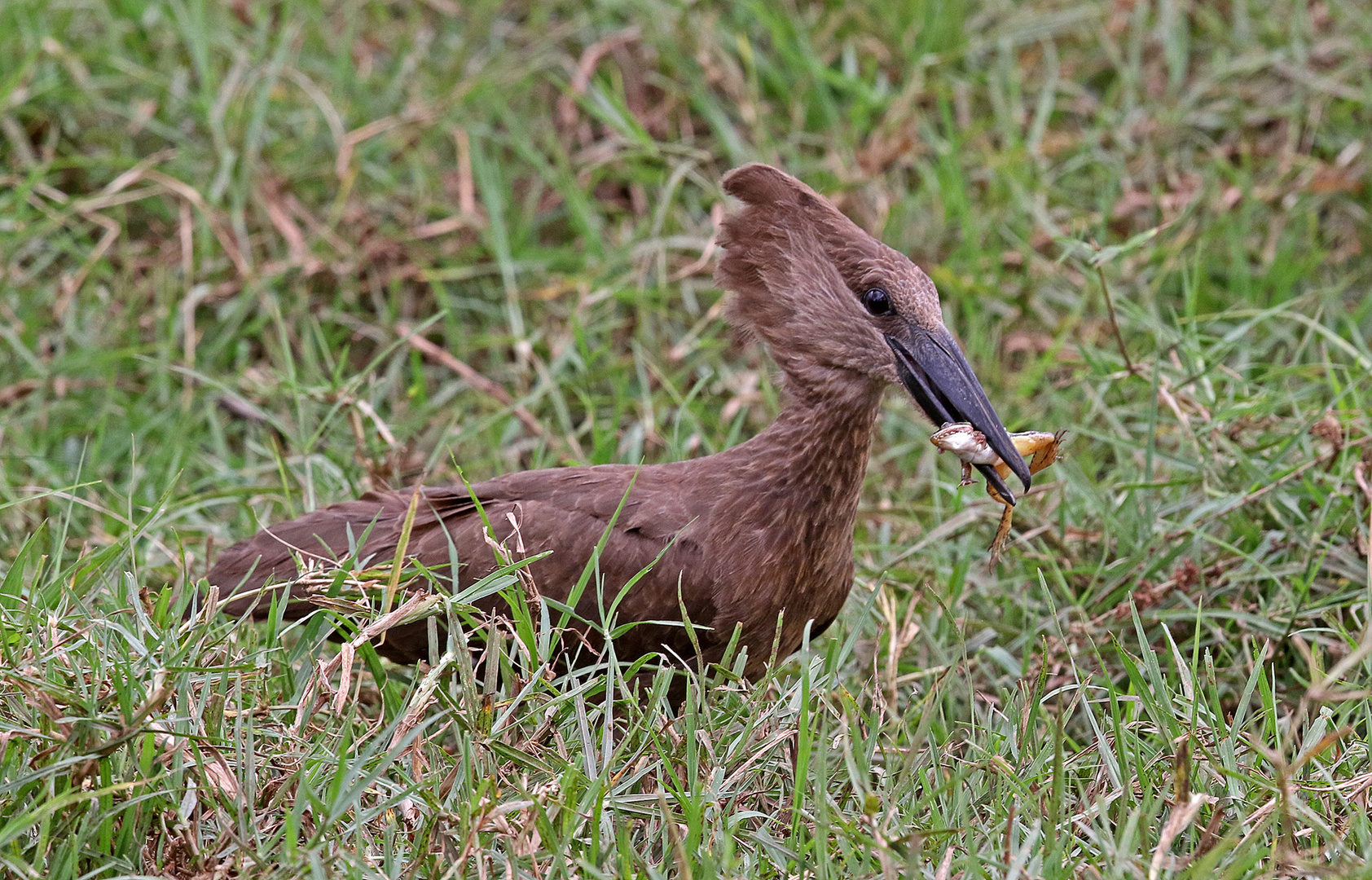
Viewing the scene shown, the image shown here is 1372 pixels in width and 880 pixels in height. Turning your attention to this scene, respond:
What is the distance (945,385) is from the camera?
294 cm

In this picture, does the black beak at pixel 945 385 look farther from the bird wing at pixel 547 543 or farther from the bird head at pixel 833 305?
the bird wing at pixel 547 543

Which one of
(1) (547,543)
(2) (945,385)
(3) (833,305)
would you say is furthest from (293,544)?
(2) (945,385)

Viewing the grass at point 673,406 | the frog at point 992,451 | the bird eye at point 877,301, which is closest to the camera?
the grass at point 673,406

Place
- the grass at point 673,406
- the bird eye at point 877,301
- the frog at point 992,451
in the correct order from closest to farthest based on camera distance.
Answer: the grass at point 673,406
the frog at point 992,451
the bird eye at point 877,301

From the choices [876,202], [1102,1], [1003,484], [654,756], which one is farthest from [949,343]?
[1102,1]

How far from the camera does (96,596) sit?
293 centimetres

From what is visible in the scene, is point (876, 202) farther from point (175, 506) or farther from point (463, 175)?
point (175, 506)

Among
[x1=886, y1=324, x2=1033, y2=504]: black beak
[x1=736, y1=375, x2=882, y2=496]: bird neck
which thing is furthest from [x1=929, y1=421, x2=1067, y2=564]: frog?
[x1=736, y1=375, x2=882, y2=496]: bird neck

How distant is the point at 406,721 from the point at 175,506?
164cm

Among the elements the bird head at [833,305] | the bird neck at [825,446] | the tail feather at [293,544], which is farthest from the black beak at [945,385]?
the tail feather at [293,544]

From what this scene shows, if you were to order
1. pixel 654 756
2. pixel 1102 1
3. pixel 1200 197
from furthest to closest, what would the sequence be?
pixel 1102 1
pixel 1200 197
pixel 654 756

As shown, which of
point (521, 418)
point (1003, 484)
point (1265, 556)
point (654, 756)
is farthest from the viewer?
point (521, 418)

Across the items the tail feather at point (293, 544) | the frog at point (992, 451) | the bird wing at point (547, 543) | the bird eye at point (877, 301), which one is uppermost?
the bird eye at point (877, 301)

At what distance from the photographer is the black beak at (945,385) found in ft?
9.55
